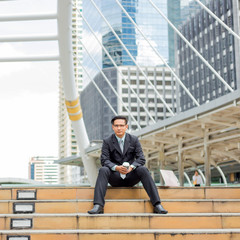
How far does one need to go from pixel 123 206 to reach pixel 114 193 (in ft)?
1.35

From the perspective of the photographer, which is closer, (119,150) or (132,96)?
(119,150)

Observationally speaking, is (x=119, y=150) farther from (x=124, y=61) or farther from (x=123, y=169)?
(x=124, y=61)

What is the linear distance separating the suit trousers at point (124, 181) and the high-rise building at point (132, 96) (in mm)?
90006

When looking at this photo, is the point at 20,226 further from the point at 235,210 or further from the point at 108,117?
the point at 108,117

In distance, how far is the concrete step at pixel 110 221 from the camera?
564cm

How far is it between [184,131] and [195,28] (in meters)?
66.1

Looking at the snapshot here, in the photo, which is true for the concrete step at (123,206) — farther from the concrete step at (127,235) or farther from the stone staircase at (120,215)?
the concrete step at (127,235)

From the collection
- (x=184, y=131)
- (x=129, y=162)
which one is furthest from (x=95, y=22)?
(x=129, y=162)

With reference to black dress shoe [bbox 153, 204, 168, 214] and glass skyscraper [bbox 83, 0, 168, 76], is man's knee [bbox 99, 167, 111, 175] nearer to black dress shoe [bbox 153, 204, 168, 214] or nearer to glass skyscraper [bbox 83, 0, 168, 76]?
black dress shoe [bbox 153, 204, 168, 214]

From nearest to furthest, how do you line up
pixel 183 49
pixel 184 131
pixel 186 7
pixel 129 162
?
pixel 129 162
pixel 184 131
pixel 183 49
pixel 186 7

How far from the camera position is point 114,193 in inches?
257

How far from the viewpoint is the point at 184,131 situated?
21.7 metres

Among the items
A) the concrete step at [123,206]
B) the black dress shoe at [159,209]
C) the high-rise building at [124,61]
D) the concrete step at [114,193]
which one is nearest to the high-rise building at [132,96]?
the high-rise building at [124,61]

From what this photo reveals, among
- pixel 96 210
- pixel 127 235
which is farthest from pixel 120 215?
pixel 127 235
